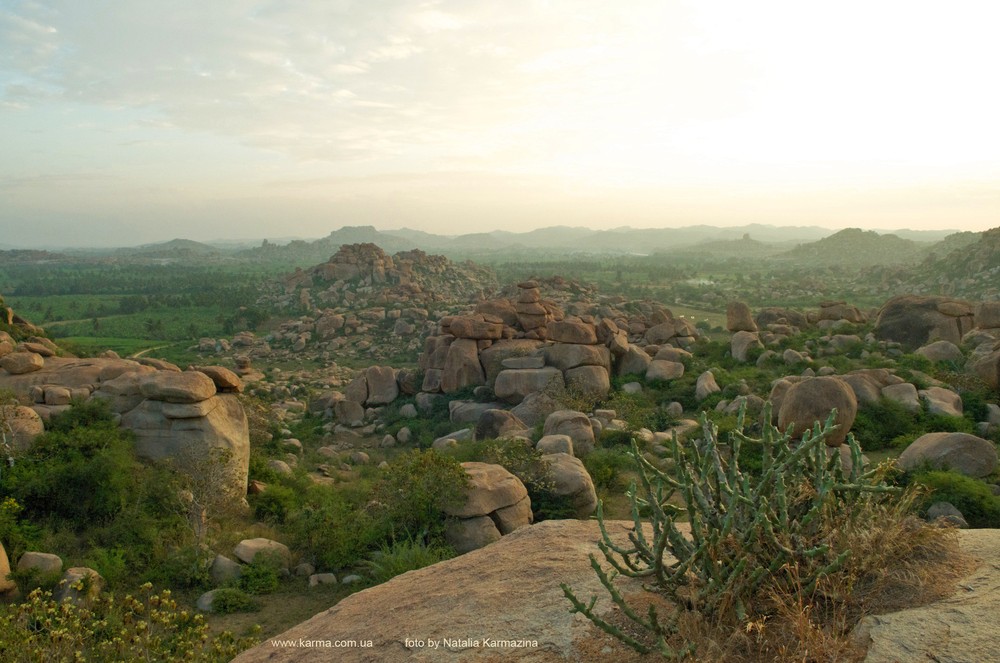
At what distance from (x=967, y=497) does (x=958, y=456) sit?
1984 mm

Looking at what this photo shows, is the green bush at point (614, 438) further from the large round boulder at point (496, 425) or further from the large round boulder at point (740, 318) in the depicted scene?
the large round boulder at point (740, 318)

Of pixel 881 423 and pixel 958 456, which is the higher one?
pixel 958 456

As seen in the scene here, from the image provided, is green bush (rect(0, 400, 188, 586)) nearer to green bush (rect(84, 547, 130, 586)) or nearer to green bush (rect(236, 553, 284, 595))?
green bush (rect(84, 547, 130, 586))

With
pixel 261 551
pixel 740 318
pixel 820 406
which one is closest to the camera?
pixel 261 551

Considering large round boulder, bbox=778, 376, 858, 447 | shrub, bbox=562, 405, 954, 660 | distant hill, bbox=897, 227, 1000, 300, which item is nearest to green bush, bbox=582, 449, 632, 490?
large round boulder, bbox=778, 376, 858, 447

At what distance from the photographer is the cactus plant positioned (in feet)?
10.8

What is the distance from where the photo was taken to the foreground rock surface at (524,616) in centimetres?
304

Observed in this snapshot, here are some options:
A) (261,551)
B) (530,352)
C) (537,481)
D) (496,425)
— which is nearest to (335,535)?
(261,551)

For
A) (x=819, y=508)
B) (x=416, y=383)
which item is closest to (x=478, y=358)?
(x=416, y=383)

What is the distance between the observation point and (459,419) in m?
18.9

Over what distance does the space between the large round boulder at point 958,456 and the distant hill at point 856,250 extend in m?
108

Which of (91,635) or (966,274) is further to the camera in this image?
(966,274)

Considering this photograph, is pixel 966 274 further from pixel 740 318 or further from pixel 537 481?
pixel 537 481

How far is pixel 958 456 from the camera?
9.91m
